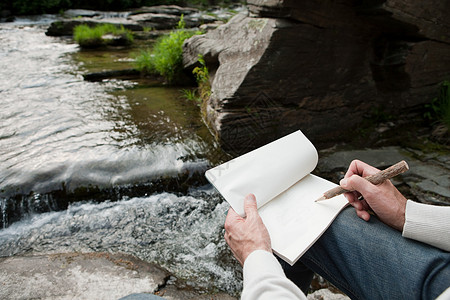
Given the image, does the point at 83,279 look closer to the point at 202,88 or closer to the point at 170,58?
the point at 202,88

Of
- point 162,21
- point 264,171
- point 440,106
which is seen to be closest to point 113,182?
point 264,171

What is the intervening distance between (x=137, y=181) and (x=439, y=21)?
388cm

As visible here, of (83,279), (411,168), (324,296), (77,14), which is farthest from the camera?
(77,14)

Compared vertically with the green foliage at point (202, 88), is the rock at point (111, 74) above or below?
below

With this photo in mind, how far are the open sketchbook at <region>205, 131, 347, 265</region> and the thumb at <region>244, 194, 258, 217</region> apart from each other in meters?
0.02

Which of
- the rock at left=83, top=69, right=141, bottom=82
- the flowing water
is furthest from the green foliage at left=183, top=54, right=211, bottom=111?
the rock at left=83, top=69, right=141, bottom=82

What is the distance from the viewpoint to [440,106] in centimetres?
383

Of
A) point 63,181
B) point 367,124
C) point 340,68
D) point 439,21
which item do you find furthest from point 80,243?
point 439,21

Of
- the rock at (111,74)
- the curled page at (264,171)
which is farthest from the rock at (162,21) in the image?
the curled page at (264,171)

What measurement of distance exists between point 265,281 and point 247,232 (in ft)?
0.77

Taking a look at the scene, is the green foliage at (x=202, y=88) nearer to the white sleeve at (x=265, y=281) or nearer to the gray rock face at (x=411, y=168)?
the gray rock face at (x=411, y=168)

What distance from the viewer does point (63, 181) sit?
249 centimetres

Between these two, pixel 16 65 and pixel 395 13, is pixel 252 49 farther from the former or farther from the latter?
pixel 16 65

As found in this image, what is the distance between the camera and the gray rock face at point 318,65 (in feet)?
9.45
